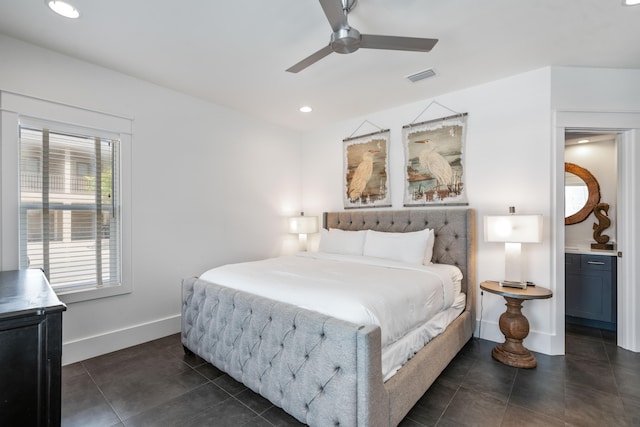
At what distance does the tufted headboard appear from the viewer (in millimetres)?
3102

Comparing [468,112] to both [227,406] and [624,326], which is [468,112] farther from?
[227,406]

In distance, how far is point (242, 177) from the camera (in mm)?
4027

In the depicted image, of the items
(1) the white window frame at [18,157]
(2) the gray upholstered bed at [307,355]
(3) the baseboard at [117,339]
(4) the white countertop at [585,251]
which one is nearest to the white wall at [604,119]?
(4) the white countertop at [585,251]

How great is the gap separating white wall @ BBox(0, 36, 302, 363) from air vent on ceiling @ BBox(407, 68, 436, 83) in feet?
7.18

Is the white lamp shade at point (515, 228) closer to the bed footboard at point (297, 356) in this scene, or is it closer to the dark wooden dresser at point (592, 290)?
the dark wooden dresser at point (592, 290)

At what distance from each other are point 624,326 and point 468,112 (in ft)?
8.39

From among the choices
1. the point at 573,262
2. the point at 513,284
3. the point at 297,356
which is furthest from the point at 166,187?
the point at 573,262

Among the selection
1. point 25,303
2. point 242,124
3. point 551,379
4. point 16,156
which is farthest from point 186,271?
point 551,379

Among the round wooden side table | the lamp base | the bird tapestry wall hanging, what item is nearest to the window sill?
the bird tapestry wall hanging

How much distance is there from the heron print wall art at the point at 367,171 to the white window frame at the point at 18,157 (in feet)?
8.78

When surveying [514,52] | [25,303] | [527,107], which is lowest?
[25,303]

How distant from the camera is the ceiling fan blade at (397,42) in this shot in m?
1.84

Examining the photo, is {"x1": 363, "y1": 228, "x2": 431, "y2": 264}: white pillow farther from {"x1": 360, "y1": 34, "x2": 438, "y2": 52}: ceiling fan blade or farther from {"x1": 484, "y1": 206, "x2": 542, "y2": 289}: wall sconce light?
{"x1": 360, "y1": 34, "x2": 438, "y2": 52}: ceiling fan blade

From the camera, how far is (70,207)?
267 centimetres
